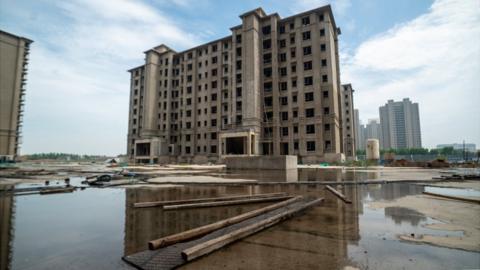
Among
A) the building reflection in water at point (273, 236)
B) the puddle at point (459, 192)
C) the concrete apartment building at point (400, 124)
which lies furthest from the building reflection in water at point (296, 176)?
the concrete apartment building at point (400, 124)

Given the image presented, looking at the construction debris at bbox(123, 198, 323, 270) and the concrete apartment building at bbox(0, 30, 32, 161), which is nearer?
the construction debris at bbox(123, 198, 323, 270)

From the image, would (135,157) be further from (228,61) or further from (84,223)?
(84,223)

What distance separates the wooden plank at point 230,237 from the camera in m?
2.83

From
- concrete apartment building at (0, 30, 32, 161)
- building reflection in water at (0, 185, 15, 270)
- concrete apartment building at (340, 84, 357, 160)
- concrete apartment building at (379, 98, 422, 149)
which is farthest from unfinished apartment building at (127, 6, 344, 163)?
concrete apartment building at (379, 98, 422, 149)

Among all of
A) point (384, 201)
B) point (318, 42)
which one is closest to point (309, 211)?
point (384, 201)

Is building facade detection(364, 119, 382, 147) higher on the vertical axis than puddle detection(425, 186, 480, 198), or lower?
higher

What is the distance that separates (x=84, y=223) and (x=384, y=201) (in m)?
8.58

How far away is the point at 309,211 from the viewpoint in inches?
227

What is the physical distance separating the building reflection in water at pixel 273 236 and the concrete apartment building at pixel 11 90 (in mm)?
80976

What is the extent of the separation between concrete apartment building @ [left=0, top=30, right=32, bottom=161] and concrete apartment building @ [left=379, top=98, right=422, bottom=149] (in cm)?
16973

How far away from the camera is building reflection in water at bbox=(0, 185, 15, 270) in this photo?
9.65 feet

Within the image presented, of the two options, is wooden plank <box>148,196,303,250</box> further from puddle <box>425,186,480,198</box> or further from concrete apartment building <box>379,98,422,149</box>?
concrete apartment building <box>379,98,422,149</box>

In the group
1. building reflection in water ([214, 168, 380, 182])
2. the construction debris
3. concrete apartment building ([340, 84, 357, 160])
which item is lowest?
building reflection in water ([214, 168, 380, 182])

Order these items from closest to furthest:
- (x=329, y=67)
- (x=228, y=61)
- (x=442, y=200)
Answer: (x=442, y=200)
(x=329, y=67)
(x=228, y=61)
